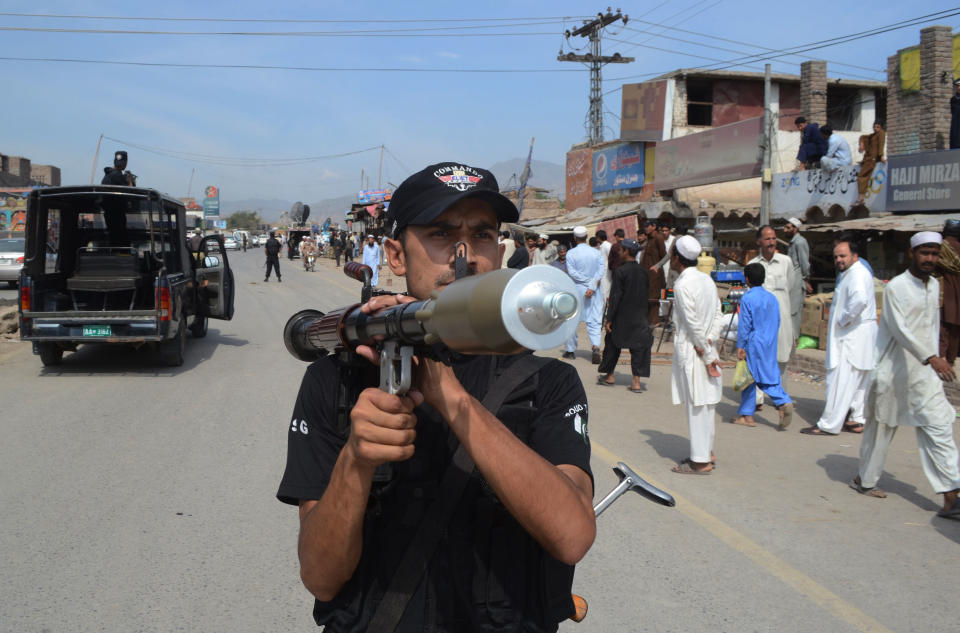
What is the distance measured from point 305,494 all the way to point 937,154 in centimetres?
1335

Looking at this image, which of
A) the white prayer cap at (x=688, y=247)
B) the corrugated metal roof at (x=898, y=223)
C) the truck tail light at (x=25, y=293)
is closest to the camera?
the white prayer cap at (x=688, y=247)

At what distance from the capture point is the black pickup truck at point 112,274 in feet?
31.9

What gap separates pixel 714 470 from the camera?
20.2ft

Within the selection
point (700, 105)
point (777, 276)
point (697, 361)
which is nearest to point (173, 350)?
point (697, 361)

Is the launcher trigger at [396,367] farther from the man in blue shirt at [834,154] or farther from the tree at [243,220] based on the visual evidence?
the tree at [243,220]

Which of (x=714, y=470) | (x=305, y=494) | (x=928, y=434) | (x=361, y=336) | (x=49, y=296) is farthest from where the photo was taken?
(x=49, y=296)

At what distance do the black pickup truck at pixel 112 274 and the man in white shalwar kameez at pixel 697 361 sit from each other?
21.4 feet

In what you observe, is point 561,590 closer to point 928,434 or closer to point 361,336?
point 361,336

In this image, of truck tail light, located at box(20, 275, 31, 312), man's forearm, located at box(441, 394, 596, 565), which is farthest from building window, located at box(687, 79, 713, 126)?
man's forearm, located at box(441, 394, 596, 565)

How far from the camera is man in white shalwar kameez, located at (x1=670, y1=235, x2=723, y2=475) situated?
5965 millimetres

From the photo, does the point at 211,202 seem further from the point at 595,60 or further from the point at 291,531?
the point at 291,531

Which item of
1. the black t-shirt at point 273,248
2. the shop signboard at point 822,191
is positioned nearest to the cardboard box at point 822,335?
the shop signboard at point 822,191

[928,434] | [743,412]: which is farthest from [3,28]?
[928,434]

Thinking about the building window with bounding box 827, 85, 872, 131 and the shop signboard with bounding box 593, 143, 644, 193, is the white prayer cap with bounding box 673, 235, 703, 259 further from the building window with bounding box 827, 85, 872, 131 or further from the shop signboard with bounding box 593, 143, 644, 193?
the building window with bounding box 827, 85, 872, 131
